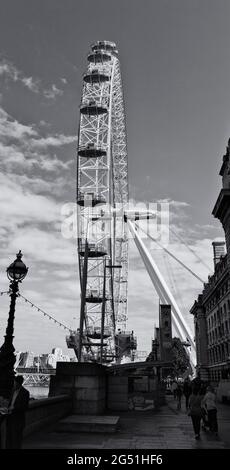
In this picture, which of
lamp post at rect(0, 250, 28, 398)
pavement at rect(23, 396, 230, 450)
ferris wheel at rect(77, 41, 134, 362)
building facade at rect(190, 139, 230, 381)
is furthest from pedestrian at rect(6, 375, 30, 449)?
ferris wheel at rect(77, 41, 134, 362)

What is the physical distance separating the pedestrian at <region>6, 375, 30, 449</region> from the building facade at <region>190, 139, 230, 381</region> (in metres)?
32.9

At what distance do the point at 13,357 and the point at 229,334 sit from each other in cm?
4870

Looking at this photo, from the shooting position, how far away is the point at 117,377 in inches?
842

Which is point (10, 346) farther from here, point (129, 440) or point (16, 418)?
point (16, 418)

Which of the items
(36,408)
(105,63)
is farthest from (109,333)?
(36,408)

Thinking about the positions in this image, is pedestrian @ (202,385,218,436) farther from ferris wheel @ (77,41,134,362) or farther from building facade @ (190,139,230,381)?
ferris wheel @ (77,41,134,362)

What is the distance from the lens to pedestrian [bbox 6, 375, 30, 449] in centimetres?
725

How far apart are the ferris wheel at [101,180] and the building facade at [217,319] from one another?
16.5 m

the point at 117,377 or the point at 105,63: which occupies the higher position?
the point at 105,63

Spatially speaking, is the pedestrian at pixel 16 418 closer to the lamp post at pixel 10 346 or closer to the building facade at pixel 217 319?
the lamp post at pixel 10 346

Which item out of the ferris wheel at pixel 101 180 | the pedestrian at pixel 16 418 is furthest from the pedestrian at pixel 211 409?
the ferris wheel at pixel 101 180

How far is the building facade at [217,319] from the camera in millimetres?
42719
